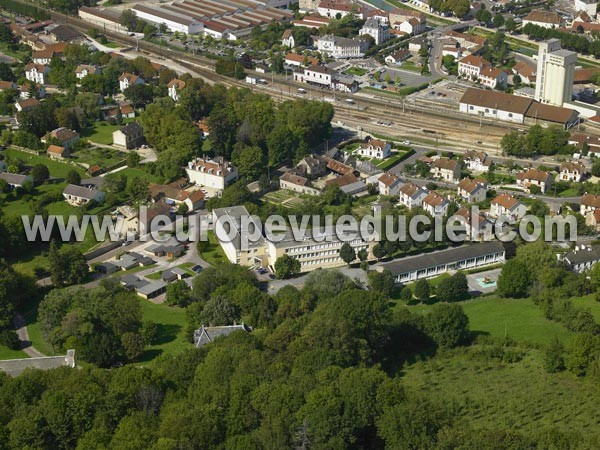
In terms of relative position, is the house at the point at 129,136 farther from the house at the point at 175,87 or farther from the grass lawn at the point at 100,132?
the house at the point at 175,87

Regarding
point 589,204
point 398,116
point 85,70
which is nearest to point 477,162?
point 589,204

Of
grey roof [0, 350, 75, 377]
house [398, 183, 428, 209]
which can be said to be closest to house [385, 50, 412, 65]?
house [398, 183, 428, 209]

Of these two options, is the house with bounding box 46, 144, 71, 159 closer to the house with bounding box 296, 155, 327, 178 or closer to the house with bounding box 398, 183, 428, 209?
the house with bounding box 296, 155, 327, 178

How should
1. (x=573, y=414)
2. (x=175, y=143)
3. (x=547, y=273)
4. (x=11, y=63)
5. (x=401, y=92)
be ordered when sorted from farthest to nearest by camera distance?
(x=11, y=63)
(x=401, y=92)
(x=175, y=143)
(x=547, y=273)
(x=573, y=414)

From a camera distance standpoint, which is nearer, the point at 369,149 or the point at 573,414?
the point at 573,414

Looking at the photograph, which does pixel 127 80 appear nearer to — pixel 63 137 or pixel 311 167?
pixel 63 137

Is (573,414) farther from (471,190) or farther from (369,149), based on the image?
(369,149)

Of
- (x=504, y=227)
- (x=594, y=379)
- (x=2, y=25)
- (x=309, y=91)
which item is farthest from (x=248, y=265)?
(x=2, y=25)
